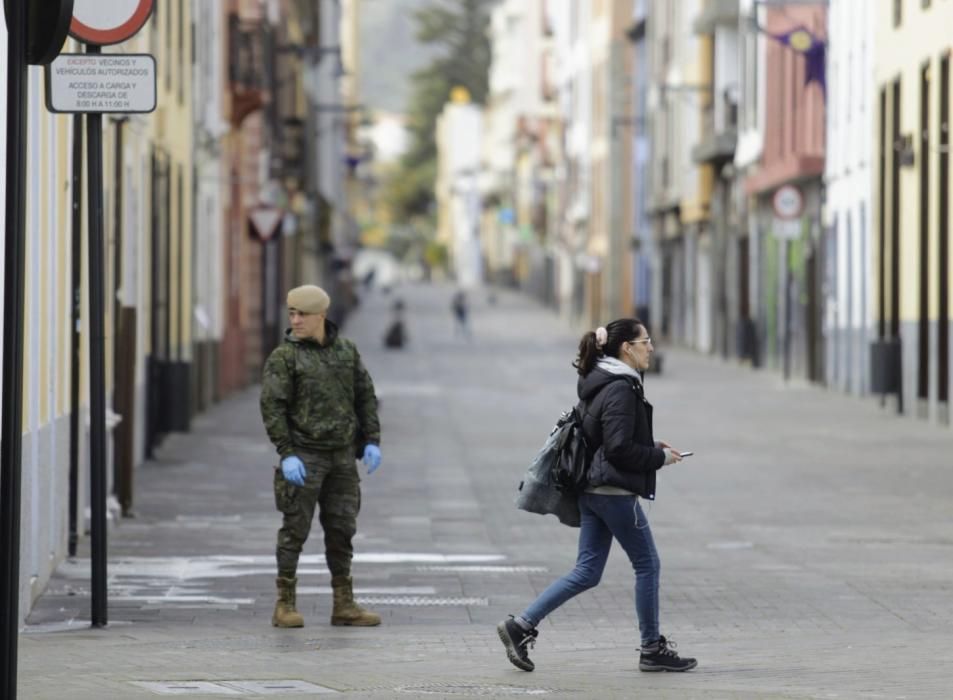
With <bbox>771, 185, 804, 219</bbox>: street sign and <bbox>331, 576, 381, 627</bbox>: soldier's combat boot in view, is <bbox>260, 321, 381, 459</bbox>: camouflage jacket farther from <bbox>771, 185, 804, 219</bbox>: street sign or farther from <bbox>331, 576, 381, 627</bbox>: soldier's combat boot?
<bbox>771, 185, 804, 219</bbox>: street sign

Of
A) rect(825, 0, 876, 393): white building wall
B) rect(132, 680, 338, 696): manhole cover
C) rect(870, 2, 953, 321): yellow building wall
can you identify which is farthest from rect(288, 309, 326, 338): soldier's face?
rect(825, 0, 876, 393): white building wall

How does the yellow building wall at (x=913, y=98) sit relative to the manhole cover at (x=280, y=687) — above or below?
above

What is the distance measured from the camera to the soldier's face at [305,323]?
13.0 metres

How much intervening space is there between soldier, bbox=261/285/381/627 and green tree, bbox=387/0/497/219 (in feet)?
509

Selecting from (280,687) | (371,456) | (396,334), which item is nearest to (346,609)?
(371,456)

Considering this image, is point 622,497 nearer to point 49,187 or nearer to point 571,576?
point 571,576

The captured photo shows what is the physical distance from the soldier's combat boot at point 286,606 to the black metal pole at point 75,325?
4076 millimetres

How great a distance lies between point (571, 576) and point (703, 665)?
685mm

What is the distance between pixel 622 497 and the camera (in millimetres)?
11367

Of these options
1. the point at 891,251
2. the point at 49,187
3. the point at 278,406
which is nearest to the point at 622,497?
the point at 278,406

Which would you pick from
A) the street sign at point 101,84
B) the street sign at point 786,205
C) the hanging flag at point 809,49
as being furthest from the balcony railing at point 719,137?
the street sign at point 101,84

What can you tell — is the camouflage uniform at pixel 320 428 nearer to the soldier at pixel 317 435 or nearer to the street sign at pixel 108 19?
the soldier at pixel 317 435

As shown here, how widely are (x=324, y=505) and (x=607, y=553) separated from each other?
2210 millimetres

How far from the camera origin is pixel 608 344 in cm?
1137
